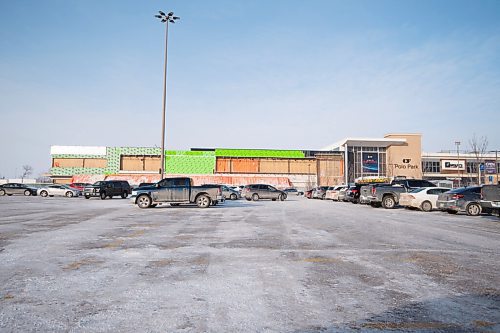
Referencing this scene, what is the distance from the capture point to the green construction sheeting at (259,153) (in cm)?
8469

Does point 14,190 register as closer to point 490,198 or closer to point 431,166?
point 490,198

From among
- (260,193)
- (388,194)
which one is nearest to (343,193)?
(260,193)

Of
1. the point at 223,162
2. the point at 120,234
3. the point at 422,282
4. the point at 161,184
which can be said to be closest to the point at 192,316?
the point at 422,282

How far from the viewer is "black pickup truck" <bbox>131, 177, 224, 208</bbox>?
65.5 feet

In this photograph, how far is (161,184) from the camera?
2017 centimetres

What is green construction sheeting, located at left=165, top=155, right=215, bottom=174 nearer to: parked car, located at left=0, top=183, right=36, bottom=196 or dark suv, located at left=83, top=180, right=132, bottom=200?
parked car, located at left=0, top=183, right=36, bottom=196

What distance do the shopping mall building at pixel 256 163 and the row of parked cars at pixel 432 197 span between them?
56.3m

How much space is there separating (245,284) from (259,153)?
8101 cm

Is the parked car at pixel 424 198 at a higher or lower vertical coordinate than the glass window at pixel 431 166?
lower

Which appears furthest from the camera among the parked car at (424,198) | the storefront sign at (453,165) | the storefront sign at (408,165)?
the storefront sign at (453,165)

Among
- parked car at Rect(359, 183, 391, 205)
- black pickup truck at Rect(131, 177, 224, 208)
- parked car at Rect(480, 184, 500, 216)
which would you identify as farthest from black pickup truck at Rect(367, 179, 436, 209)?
black pickup truck at Rect(131, 177, 224, 208)

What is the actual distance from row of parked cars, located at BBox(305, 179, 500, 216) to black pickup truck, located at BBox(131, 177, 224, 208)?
11.2m

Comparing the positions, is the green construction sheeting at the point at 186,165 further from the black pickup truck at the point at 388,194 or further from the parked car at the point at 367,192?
the black pickup truck at the point at 388,194

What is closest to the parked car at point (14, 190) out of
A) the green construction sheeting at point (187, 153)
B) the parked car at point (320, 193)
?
the parked car at point (320, 193)
